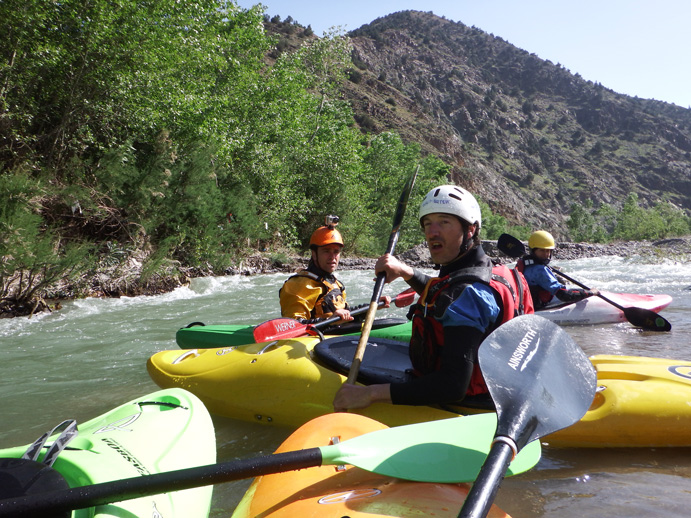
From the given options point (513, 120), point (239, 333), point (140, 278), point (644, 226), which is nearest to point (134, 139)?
point (140, 278)

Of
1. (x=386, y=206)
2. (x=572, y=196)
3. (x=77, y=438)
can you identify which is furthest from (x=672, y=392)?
(x=572, y=196)

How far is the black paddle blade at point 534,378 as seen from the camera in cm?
140

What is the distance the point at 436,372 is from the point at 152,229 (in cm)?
878

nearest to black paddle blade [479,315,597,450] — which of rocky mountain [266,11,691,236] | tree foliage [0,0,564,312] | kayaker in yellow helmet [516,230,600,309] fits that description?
kayaker in yellow helmet [516,230,600,309]

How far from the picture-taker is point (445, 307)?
6.29 feet

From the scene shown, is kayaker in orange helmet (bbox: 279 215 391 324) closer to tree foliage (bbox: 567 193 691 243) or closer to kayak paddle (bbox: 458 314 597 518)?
kayak paddle (bbox: 458 314 597 518)

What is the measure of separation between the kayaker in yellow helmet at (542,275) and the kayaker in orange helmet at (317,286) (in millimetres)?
2901

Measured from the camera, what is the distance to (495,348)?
1.63 metres

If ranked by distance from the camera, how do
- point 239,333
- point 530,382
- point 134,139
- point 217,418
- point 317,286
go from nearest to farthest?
1. point 530,382
2. point 217,418
3. point 317,286
4. point 239,333
5. point 134,139

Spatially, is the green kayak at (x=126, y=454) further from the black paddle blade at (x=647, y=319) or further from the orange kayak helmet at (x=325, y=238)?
the black paddle blade at (x=647, y=319)

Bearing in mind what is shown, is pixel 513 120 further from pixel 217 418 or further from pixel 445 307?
pixel 445 307

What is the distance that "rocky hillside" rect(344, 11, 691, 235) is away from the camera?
60.6 m

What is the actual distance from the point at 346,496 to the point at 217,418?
6.18ft

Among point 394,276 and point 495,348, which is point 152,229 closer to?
point 394,276
